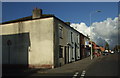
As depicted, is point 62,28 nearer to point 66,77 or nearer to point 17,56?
point 17,56

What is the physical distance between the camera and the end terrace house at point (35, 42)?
20.5 m

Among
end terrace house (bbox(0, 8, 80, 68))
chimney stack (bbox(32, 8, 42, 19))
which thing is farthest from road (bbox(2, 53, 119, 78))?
chimney stack (bbox(32, 8, 42, 19))

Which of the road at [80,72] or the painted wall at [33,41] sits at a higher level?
the painted wall at [33,41]

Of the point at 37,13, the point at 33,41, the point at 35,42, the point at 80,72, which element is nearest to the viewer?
the point at 80,72

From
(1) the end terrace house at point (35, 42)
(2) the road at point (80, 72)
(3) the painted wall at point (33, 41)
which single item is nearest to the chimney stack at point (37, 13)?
(1) the end terrace house at point (35, 42)

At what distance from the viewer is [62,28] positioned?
24.2 meters

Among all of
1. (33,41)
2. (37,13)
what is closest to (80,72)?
(33,41)

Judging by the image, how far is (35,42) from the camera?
2122 cm

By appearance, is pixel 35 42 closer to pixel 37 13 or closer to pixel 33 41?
pixel 33 41

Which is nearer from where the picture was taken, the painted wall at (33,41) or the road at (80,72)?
the road at (80,72)

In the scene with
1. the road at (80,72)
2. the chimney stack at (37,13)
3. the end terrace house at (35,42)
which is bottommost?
the road at (80,72)

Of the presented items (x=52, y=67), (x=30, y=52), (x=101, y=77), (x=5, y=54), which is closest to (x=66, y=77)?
(x=101, y=77)

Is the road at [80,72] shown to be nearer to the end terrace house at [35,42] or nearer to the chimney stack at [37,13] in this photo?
the end terrace house at [35,42]

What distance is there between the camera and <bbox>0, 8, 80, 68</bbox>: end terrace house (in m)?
20.5
